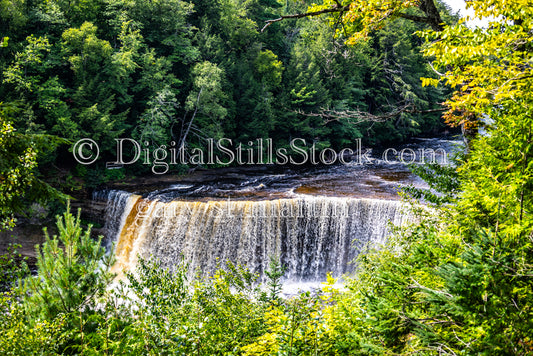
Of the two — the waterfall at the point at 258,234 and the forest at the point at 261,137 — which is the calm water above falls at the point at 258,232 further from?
the forest at the point at 261,137

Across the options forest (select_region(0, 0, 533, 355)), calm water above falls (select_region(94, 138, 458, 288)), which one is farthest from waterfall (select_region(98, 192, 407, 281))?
forest (select_region(0, 0, 533, 355))

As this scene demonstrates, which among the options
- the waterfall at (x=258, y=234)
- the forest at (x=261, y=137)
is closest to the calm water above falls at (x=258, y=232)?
the waterfall at (x=258, y=234)

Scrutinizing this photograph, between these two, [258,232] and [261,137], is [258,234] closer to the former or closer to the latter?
[258,232]

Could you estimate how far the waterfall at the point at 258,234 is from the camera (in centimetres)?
1166

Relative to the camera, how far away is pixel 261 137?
68.1ft

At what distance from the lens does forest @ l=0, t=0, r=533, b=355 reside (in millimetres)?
2320

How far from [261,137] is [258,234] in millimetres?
9972

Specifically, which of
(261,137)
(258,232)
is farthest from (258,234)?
(261,137)

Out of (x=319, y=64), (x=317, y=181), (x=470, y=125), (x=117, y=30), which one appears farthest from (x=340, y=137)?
Answer: (x=470, y=125)

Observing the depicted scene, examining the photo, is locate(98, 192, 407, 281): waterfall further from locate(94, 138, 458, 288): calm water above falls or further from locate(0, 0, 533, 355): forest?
locate(0, 0, 533, 355): forest

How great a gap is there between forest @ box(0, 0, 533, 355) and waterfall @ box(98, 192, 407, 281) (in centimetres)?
99

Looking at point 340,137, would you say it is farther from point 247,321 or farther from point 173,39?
point 247,321

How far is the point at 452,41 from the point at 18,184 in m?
4.93

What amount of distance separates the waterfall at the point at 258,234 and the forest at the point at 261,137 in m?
0.99
